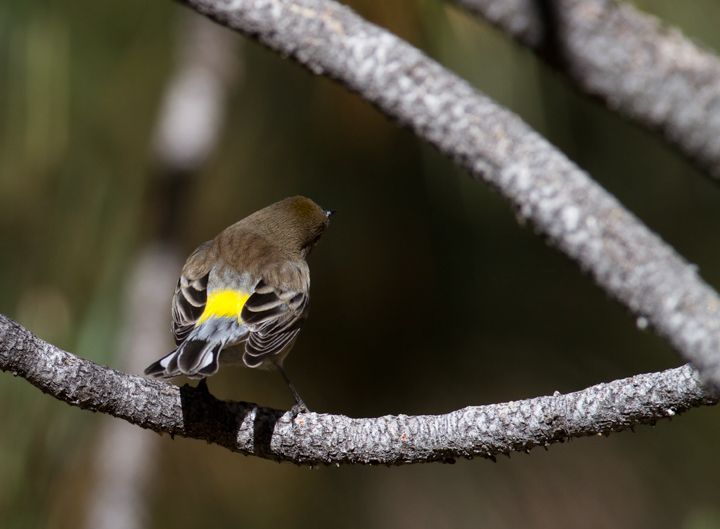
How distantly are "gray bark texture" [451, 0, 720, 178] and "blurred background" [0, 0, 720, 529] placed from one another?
2.45 feet

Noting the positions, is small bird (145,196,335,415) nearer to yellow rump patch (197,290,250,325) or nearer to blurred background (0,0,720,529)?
yellow rump patch (197,290,250,325)

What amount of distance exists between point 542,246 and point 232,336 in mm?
3225

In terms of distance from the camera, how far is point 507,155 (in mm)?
1870

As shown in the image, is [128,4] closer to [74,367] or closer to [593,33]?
[593,33]

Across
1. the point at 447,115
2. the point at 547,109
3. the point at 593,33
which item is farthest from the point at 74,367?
the point at 547,109

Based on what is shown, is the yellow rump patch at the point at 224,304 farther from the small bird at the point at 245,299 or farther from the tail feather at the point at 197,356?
the tail feather at the point at 197,356

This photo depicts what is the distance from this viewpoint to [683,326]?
1.40 metres

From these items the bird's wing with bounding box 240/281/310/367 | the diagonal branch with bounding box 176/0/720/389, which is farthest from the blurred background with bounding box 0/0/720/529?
the diagonal branch with bounding box 176/0/720/389

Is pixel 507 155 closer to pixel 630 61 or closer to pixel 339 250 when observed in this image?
pixel 630 61

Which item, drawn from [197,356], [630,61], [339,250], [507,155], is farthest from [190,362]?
[339,250]

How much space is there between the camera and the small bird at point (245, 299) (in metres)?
2.34

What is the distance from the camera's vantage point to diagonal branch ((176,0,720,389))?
4.77ft

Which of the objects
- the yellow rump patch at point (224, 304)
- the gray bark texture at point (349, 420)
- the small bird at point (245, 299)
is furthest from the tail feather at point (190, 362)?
the yellow rump patch at point (224, 304)

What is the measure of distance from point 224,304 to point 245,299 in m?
0.10
